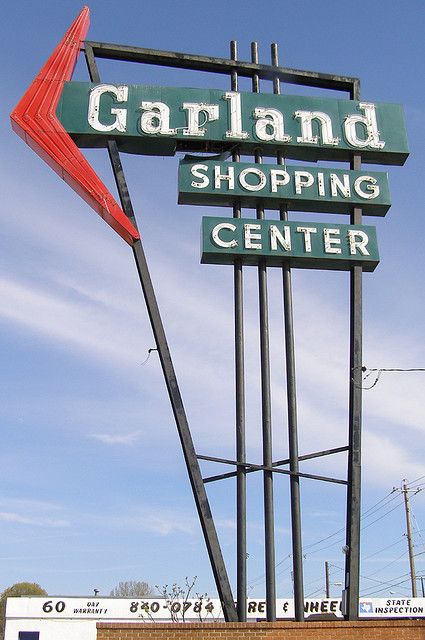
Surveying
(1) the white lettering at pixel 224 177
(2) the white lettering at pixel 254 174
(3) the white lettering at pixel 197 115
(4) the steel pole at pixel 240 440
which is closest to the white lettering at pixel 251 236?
(4) the steel pole at pixel 240 440

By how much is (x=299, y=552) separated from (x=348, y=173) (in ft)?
25.1

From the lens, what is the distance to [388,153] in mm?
16812

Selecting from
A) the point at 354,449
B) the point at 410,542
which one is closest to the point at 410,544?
the point at 410,542

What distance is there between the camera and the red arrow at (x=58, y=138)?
1509cm

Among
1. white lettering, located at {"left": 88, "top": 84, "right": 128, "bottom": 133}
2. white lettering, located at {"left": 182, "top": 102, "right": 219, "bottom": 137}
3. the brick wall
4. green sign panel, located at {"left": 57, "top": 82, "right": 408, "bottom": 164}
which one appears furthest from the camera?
white lettering, located at {"left": 182, "top": 102, "right": 219, "bottom": 137}

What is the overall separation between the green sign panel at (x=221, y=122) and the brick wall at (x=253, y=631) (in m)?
9.12

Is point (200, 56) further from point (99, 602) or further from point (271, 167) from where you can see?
point (99, 602)

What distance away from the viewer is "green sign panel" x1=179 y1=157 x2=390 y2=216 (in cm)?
1574

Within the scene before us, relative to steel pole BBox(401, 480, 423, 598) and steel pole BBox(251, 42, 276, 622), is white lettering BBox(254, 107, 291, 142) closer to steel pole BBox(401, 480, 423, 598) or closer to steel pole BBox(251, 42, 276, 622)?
steel pole BBox(251, 42, 276, 622)

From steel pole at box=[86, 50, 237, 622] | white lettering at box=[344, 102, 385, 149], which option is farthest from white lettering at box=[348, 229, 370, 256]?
steel pole at box=[86, 50, 237, 622]

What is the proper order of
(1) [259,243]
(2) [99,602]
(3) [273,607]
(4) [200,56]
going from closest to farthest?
(3) [273,607] → (1) [259,243] → (4) [200,56] → (2) [99,602]

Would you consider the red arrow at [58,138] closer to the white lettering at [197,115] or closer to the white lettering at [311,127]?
the white lettering at [197,115]

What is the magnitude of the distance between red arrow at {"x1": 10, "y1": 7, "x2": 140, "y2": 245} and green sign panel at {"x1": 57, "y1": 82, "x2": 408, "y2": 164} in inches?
11.5

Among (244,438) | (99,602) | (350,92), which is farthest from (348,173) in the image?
(99,602)
